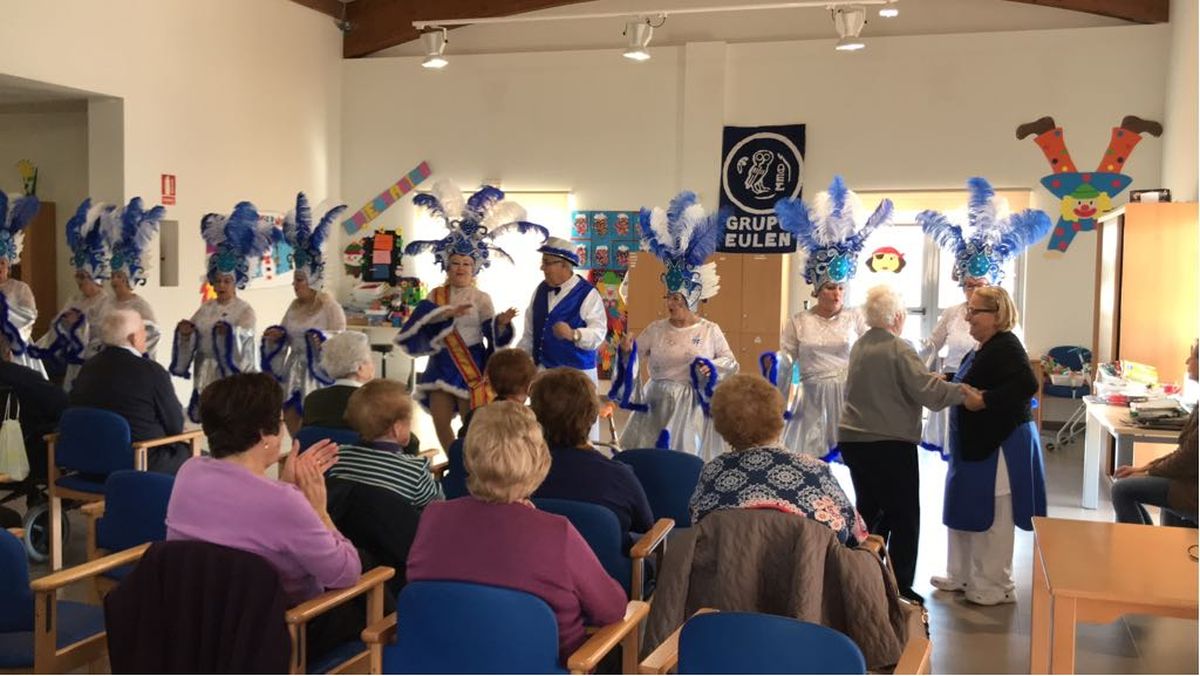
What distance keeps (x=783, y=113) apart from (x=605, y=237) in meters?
2.14

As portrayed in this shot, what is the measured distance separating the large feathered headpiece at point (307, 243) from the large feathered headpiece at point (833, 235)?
282 cm

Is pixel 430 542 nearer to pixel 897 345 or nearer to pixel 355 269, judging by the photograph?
pixel 897 345

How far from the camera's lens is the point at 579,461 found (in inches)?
122

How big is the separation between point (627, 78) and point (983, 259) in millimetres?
5956

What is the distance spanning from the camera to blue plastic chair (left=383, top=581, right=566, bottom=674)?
2.17m

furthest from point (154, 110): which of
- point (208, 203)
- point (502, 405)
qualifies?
point (502, 405)

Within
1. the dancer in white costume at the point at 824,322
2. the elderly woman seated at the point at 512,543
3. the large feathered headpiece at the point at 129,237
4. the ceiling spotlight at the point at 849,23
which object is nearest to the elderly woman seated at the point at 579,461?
the elderly woman seated at the point at 512,543

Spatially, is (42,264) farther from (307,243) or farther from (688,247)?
(688,247)

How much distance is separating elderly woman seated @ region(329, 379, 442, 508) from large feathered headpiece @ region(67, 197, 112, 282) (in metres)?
4.48

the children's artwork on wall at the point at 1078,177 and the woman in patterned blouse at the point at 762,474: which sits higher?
the children's artwork on wall at the point at 1078,177

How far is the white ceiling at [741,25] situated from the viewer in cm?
961

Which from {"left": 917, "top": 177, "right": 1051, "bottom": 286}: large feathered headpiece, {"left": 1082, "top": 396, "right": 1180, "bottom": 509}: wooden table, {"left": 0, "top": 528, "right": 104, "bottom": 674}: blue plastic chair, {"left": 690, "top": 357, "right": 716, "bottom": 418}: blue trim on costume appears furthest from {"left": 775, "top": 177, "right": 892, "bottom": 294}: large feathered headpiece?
{"left": 0, "top": 528, "right": 104, "bottom": 674}: blue plastic chair

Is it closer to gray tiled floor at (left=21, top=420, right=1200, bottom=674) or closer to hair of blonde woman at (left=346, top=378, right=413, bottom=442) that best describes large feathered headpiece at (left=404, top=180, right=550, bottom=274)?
gray tiled floor at (left=21, top=420, right=1200, bottom=674)

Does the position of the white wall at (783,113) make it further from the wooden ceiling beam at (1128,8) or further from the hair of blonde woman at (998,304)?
the hair of blonde woman at (998,304)
